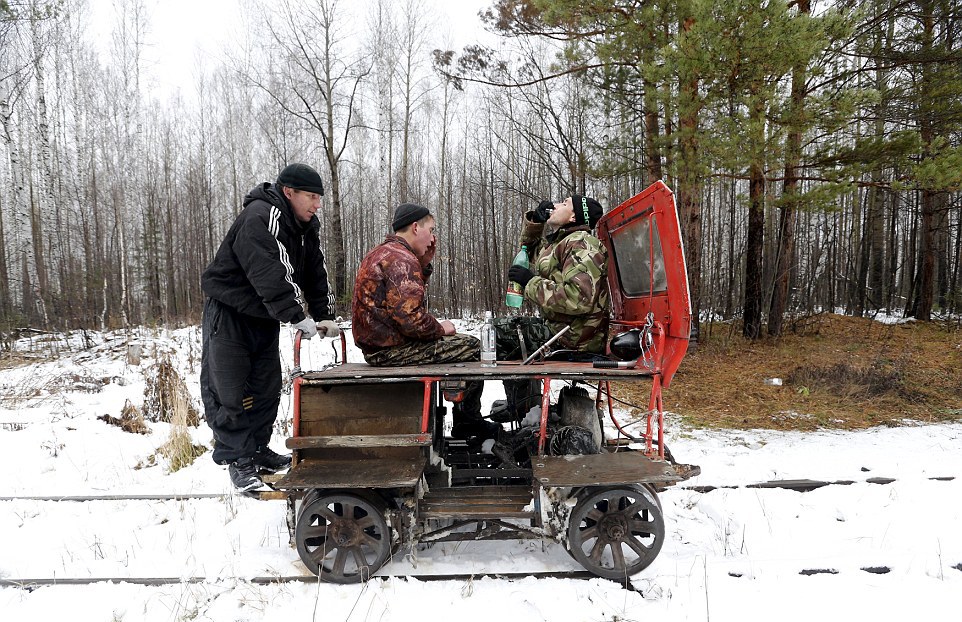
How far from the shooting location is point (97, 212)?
2195cm

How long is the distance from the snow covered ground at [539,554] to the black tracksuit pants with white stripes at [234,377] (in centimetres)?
67

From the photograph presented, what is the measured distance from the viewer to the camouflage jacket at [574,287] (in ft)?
12.7

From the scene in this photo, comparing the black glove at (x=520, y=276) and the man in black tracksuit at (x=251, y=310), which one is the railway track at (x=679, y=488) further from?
the black glove at (x=520, y=276)

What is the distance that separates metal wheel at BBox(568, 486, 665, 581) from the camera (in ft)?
10.5

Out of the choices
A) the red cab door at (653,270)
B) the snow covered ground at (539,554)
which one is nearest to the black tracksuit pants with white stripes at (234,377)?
the snow covered ground at (539,554)

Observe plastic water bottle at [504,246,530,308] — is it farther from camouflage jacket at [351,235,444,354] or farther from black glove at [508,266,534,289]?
camouflage jacket at [351,235,444,354]

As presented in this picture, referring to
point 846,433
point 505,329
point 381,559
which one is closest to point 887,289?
point 846,433

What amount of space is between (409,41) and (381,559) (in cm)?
2352

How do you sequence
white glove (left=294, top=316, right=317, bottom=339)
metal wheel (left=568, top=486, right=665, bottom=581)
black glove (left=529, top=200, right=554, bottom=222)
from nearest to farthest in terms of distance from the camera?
metal wheel (left=568, top=486, right=665, bottom=581) < white glove (left=294, top=316, right=317, bottom=339) < black glove (left=529, top=200, right=554, bottom=222)

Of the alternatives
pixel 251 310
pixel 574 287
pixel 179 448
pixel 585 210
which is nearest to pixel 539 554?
pixel 574 287

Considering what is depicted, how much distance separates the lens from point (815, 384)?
837cm

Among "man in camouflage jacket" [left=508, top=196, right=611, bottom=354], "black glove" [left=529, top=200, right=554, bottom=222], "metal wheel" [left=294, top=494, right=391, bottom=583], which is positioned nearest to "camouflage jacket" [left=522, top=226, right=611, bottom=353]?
"man in camouflage jacket" [left=508, top=196, right=611, bottom=354]

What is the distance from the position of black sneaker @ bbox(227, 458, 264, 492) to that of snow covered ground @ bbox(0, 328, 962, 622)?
1.18 ft

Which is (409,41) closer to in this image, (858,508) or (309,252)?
(309,252)
